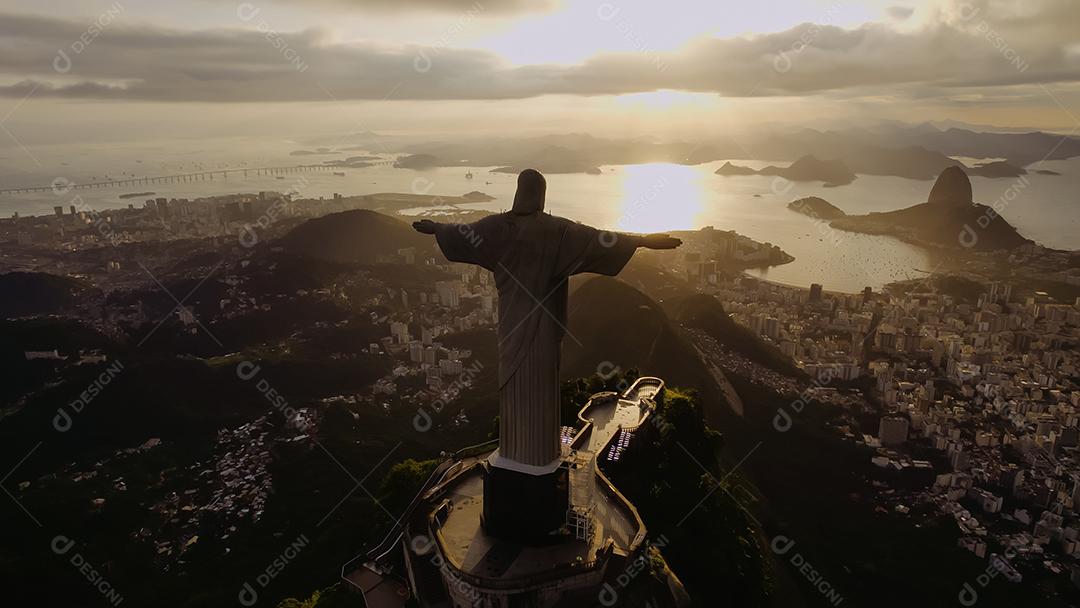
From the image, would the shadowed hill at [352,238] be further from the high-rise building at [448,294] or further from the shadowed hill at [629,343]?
the shadowed hill at [629,343]

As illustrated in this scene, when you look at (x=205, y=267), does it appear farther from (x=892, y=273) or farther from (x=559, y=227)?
(x=892, y=273)

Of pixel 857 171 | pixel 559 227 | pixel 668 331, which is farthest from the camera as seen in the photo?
pixel 857 171

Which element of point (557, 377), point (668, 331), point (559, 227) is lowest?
point (668, 331)

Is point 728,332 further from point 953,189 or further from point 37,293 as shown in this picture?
point 953,189

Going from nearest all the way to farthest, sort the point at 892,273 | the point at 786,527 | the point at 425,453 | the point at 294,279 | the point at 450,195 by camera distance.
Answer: the point at 786,527 < the point at 425,453 < the point at 294,279 < the point at 892,273 < the point at 450,195

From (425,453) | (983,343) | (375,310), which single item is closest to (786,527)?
(425,453)

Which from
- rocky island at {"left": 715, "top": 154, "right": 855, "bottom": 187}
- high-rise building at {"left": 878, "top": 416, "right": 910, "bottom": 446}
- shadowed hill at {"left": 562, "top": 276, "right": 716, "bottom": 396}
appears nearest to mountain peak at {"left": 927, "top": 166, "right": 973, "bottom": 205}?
rocky island at {"left": 715, "top": 154, "right": 855, "bottom": 187}

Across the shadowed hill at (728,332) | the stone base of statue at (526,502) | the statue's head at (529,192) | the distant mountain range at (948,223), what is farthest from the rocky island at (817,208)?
the stone base of statue at (526,502)
